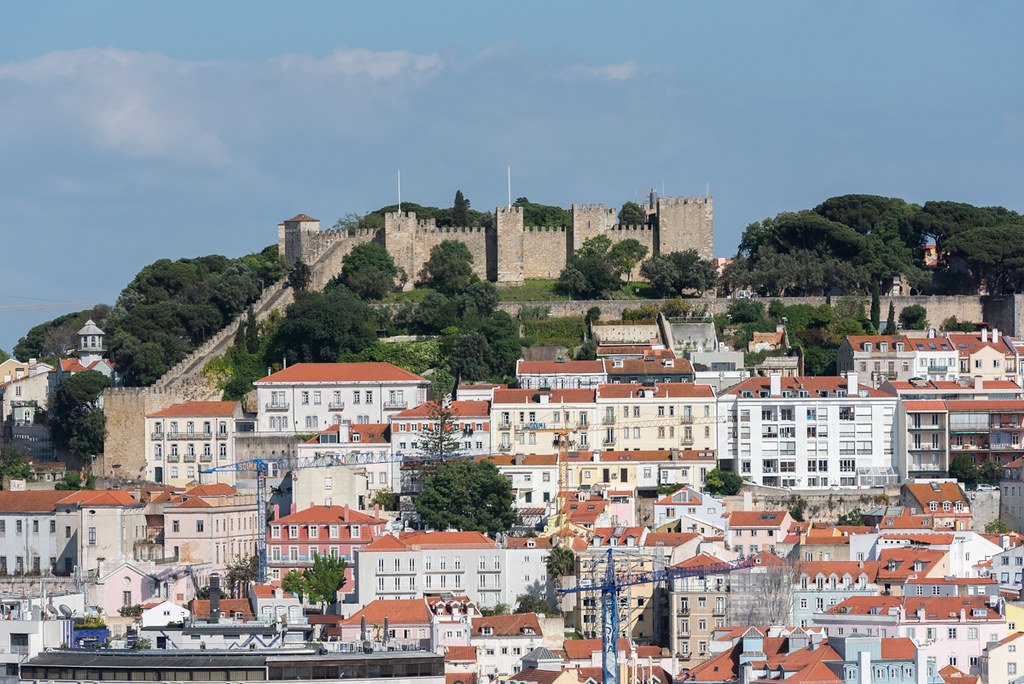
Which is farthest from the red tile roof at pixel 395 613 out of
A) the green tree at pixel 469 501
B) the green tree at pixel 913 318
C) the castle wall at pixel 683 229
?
the castle wall at pixel 683 229

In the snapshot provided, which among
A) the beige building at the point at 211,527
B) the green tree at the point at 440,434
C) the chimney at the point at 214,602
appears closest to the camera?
the chimney at the point at 214,602

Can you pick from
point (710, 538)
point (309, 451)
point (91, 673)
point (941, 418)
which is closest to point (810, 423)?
point (941, 418)

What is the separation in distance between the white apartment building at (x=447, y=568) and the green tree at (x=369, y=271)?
2208 centimetres

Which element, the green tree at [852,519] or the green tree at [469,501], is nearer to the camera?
the green tree at [469,501]

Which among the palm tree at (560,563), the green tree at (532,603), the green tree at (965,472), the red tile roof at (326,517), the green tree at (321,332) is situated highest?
the green tree at (321,332)

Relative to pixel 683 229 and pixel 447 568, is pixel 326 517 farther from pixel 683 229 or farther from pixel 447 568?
pixel 683 229

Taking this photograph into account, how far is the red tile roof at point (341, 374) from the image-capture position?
74438mm

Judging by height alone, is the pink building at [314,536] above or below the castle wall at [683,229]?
below

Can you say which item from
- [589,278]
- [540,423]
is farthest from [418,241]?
[540,423]

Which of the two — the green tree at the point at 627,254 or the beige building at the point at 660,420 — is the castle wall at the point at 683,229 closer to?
the green tree at the point at 627,254

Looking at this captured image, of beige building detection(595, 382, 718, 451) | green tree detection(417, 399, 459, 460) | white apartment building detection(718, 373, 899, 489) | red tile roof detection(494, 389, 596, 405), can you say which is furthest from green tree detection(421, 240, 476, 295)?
white apartment building detection(718, 373, 899, 489)

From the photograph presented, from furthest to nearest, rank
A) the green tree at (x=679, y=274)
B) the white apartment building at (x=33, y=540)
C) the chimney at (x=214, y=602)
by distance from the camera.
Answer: the green tree at (x=679, y=274) < the white apartment building at (x=33, y=540) < the chimney at (x=214, y=602)

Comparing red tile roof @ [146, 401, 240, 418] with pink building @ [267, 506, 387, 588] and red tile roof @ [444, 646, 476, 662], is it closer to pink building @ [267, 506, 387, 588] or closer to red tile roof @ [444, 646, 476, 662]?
pink building @ [267, 506, 387, 588]

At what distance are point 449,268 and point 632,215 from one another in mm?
10260
